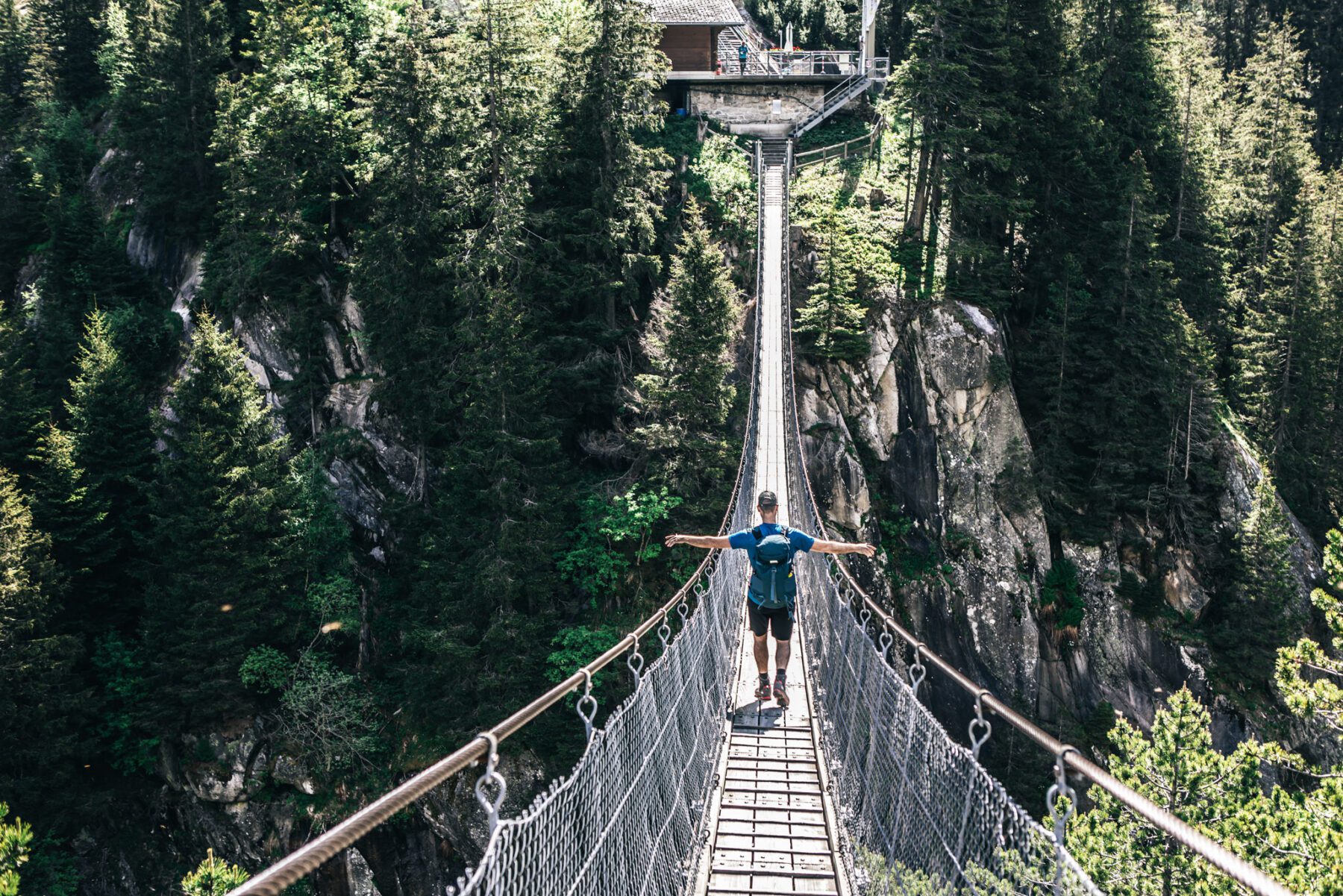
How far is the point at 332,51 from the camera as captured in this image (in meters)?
18.8

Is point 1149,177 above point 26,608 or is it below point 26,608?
above

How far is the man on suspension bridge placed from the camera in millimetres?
5227

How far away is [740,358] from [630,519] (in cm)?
437

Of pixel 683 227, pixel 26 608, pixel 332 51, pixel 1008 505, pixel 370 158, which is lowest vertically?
pixel 26 608

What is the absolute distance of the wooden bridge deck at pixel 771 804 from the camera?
171 inches

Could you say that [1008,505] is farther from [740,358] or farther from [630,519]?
[630,519]

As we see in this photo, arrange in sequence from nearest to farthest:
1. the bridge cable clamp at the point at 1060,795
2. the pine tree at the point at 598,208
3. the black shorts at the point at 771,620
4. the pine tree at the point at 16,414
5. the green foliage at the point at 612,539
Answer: the bridge cable clamp at the point at 1060,795, the black shorts at the point at 771,620, the green foliage at the point at 612,539, the pine tree at the point at 16,414, the pine tree at the point at 598,208

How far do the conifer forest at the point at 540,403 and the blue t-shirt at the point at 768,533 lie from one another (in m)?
9.99

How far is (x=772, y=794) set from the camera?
526cm

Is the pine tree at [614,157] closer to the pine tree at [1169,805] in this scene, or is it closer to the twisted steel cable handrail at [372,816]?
the pine tree at [1169,805]

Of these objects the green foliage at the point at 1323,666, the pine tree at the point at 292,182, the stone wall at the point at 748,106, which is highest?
the stone wall at the point at 748,106

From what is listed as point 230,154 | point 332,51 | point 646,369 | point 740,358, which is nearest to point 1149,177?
point 740,358

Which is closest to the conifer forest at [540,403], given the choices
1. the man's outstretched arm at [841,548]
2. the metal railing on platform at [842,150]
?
the metal railing on platform at [842,150]

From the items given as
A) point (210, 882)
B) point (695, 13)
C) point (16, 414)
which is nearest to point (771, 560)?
point (210, 882)
